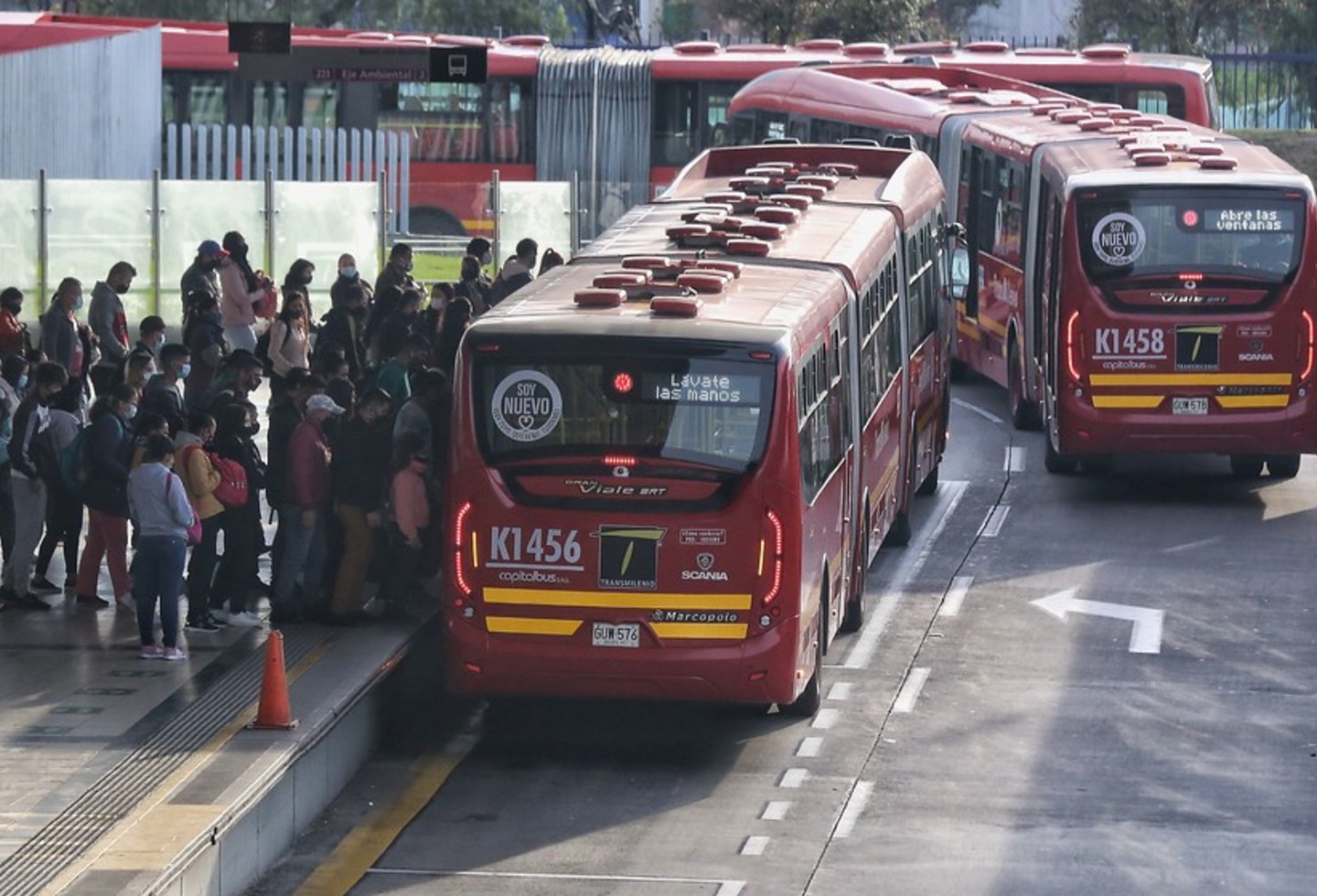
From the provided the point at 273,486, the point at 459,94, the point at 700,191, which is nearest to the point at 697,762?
the point at 273,486

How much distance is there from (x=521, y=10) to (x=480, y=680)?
158 ft

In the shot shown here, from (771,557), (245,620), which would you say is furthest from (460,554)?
(245,620)

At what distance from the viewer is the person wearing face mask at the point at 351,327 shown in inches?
882

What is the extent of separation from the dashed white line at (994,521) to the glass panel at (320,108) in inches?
973

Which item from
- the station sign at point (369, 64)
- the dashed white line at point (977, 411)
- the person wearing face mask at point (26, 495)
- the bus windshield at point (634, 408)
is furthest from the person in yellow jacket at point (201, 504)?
the dashed white line at point (977, 411)

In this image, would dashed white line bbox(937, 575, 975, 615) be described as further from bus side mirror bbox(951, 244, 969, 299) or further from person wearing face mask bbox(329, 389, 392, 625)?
bus side mirror bbox(951, 244, 969, 299)

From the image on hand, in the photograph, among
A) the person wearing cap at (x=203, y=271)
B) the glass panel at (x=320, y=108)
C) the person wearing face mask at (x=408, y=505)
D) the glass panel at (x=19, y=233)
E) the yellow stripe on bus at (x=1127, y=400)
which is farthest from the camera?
the glass panel at (x=320, y=108)

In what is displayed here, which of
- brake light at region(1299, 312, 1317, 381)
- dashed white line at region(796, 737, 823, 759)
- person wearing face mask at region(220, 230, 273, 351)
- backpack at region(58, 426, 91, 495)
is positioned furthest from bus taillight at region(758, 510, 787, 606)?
person wearing face mask at region(220, 230, 273, 351)

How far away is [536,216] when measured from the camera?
35281 millimetres

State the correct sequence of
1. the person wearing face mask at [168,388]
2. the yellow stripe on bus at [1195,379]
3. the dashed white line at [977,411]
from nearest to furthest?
1. the person wearing face mask at [168,388]
2. the yellow stripe on bus at [1195,379]
3. the dashed white line at [977,411]

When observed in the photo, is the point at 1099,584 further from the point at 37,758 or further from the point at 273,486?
the point at 37,758

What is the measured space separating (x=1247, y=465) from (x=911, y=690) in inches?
354

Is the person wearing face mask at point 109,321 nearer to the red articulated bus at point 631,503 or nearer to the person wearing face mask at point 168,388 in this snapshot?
the person wearing face mask at point 168,388

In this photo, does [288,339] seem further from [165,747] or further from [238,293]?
[165,747]
